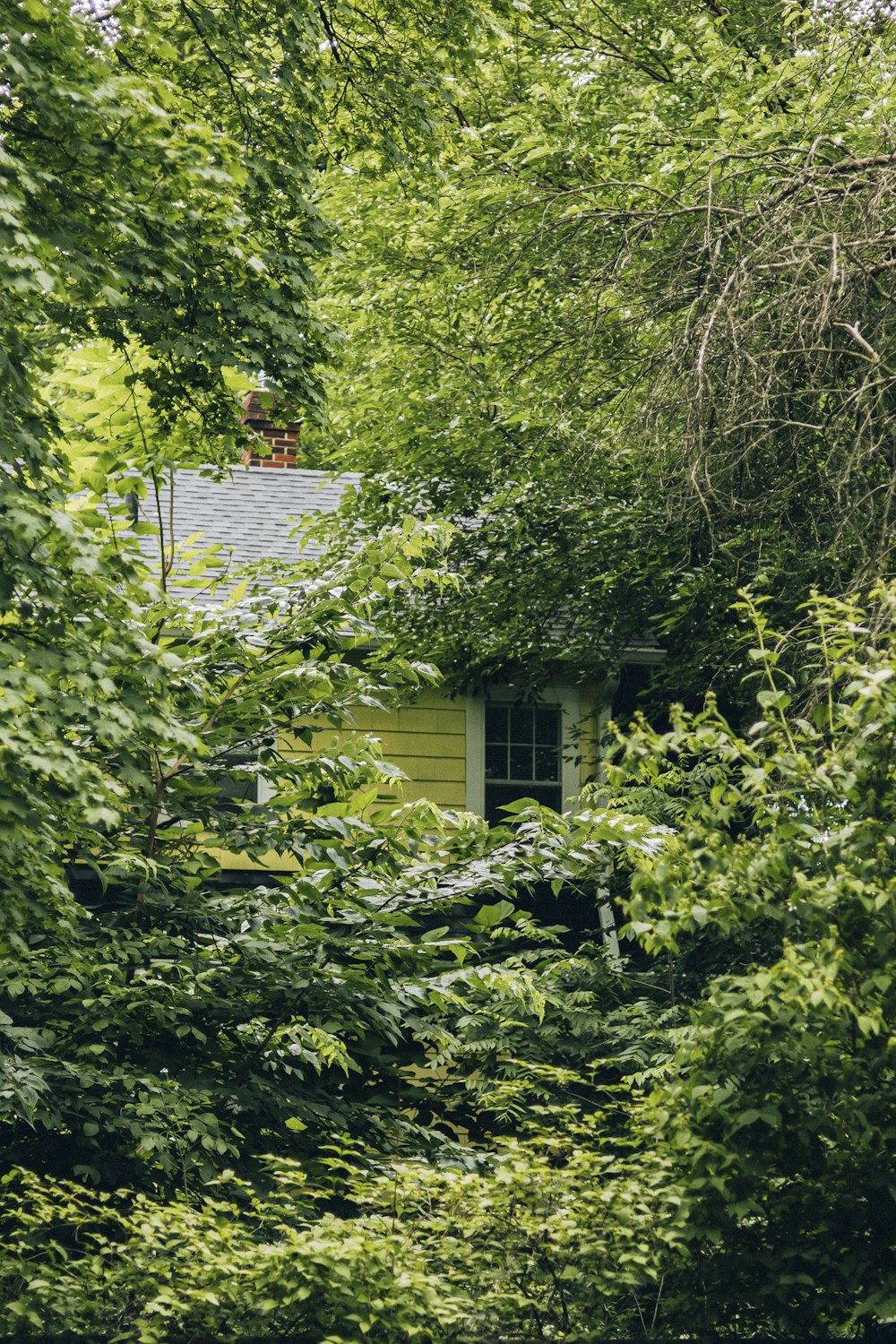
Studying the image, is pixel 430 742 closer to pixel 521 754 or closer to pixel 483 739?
pixel 483 739

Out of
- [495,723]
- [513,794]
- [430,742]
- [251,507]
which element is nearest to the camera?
[430,742]

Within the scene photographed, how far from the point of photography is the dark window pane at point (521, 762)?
14.4 m

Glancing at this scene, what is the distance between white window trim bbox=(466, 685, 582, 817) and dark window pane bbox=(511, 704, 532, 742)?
34cm

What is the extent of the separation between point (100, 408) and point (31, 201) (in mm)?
1357

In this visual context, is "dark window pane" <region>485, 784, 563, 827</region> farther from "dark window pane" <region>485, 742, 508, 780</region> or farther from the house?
"dark window pane" <region>485, 742, 508, 780</region>

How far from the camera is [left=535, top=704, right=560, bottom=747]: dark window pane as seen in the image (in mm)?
14516

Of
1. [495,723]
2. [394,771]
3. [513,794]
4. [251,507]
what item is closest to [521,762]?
[513,794]

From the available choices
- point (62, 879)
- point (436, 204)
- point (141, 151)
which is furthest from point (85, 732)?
point (436, 204)

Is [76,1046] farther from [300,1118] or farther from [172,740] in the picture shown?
[172,740]

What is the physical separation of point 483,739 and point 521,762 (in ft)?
1.80

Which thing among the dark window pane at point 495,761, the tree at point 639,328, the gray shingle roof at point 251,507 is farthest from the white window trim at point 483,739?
the gray shingle roof at point 251,507

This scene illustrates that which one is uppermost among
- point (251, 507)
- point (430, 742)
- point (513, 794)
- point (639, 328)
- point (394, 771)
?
point (639, 328)

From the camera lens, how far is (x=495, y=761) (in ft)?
47.1

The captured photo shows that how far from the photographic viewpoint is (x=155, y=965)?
19.4 feet
